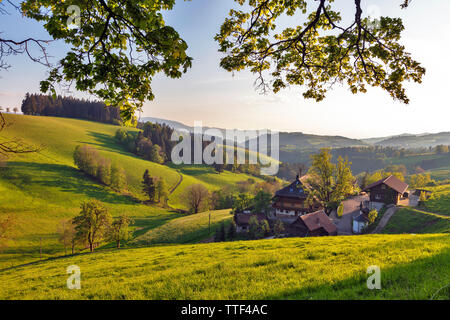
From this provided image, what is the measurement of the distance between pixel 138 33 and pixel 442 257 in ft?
36.3

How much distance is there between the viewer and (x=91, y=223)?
3844 centimetres

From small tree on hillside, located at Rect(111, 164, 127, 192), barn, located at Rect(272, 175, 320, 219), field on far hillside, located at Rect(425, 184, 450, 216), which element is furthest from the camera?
small tree on hillside, located at Rect(111, 164, 127, 192)

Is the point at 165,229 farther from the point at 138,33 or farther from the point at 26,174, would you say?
the point at 26,174

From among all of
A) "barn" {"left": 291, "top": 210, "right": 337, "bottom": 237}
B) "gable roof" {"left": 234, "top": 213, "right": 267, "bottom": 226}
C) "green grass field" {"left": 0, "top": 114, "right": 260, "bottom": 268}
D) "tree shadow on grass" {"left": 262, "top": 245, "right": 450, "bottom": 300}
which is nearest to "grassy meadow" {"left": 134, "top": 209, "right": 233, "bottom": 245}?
"gable roof" {"left": 234, "top": 213, "right": 267, "bottom": 226}

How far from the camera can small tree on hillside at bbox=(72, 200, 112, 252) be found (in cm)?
3822

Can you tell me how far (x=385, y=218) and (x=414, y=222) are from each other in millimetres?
4763

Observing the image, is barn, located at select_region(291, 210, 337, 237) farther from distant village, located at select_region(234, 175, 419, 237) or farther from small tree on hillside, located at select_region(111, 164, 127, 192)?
small tree on hillside, located at select_region(111, 164, 127, 192)

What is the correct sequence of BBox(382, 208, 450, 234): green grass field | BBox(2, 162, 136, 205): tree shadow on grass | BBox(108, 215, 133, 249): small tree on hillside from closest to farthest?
BBox(382, 208, 450, 234): green grass field → BBox(108, 215, 133, 249): small tree on hillside → BBox(2, 162, 136, 205): tree shadow on grass

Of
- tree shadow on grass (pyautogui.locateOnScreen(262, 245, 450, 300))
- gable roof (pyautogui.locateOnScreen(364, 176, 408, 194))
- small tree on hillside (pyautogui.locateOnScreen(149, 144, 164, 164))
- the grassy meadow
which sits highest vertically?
small tree on hillside (pyautogui.locateOnScreen(149, 144, 164, 164))

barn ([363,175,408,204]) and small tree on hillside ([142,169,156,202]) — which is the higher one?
barn ([363,175,408,204])

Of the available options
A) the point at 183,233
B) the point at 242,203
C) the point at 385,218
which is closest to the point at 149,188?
the point at 183,233

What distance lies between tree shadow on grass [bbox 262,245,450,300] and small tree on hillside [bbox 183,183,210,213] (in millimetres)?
72165

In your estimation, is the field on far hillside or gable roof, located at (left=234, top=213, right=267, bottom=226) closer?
the field on far hillside
